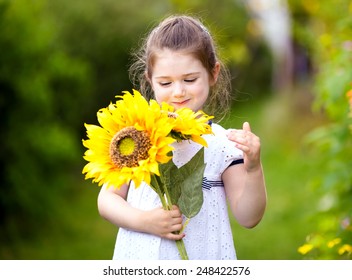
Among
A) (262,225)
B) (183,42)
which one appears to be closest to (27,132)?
(262,225)

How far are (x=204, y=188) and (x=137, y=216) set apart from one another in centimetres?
25

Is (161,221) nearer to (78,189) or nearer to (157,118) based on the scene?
(157,118)

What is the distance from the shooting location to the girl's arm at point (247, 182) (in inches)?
81.4

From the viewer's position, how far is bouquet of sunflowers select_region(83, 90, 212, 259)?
197 cm

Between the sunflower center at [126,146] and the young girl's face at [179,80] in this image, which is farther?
the young girl's face at [179,80]

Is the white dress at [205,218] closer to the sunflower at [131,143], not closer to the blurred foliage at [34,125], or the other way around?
the sunflower at [131,143]

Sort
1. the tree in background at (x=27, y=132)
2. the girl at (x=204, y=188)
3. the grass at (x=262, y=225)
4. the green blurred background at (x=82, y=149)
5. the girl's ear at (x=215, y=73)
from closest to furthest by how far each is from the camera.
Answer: the girl at (x=204, y=188) → the girl's ear at (x=215, y=73) → the green blurred background at (x=82, y=149) → the tree in background at (x=27, y=132) → the grass at (x=262, y=225)

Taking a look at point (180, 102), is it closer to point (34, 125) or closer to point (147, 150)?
point (147, 150)

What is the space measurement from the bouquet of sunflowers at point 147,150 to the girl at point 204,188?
0.14 meters

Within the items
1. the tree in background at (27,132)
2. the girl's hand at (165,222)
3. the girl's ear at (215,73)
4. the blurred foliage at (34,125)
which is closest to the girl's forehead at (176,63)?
the girl's ear at (215,73)

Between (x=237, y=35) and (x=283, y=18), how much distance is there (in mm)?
2299

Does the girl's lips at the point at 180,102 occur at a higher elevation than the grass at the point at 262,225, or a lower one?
lower

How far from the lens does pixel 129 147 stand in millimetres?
2008

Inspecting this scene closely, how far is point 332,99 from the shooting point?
362cm
